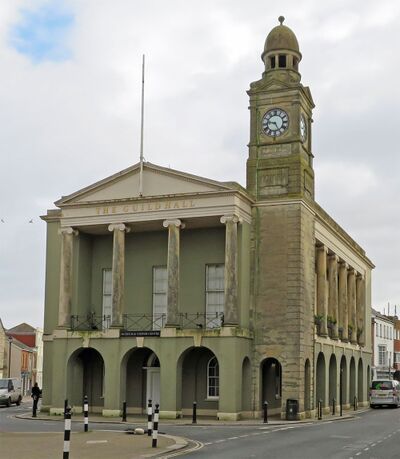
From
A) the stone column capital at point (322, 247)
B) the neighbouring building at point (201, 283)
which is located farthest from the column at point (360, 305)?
the neighbouring building at point (201, 283)

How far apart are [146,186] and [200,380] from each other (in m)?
9.89

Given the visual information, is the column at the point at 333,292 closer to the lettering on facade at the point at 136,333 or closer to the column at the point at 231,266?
the column at the point at 231,266

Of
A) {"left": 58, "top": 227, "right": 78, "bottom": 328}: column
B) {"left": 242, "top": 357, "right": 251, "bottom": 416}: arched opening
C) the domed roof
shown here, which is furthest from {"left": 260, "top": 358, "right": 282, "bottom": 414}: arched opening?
the domed roof

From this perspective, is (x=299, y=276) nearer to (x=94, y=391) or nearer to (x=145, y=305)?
(x=145, y=305)

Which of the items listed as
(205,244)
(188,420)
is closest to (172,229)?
(205,244)

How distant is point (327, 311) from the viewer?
46.5 m

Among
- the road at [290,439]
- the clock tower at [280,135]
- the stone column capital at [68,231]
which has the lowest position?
the road at [290,439]

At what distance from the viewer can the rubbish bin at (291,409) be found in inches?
1439

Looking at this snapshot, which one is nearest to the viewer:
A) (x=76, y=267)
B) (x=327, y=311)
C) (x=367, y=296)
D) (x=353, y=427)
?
(x=353, y=427)

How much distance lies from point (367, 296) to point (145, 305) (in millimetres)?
24893

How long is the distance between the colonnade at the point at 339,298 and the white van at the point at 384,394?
3.22m

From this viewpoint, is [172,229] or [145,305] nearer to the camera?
[172,229]

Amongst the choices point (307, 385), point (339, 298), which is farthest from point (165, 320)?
point (339, 298)

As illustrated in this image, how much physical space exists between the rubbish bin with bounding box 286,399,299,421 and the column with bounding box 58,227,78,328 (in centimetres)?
1145
